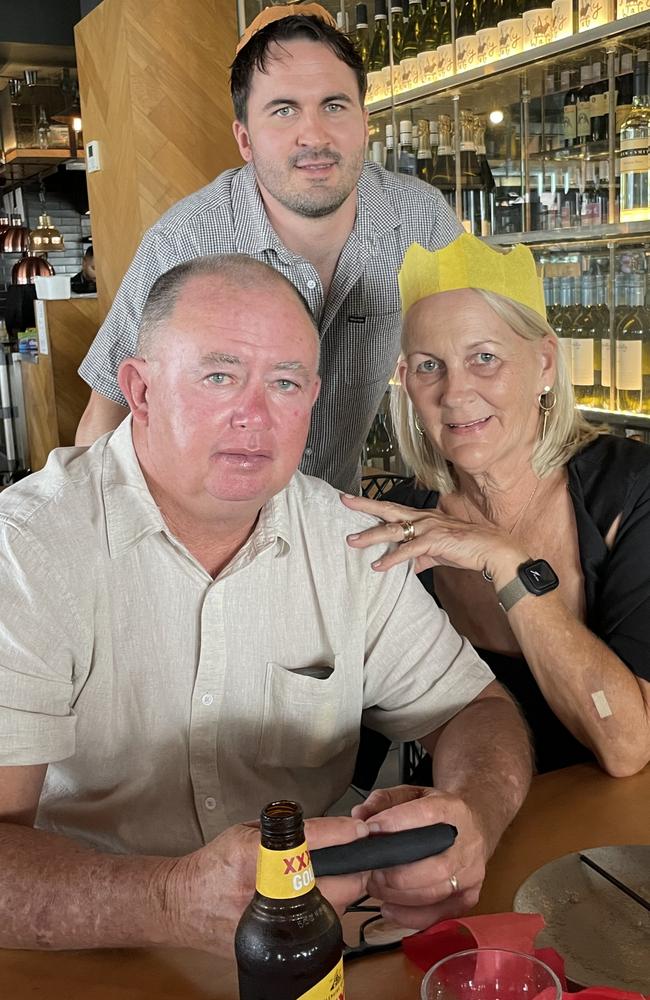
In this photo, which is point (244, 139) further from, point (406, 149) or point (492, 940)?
point (492, 940)

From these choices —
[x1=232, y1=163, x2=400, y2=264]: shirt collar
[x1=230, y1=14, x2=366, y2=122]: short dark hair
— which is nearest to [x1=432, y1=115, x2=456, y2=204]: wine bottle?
[x1=232, y1=163, x2=400, y2=264]: shirt collar

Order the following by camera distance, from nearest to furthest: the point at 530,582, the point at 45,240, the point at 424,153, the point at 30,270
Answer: the point at 530,582, the point at 424,153, the point at 45,240, the point at 30,270

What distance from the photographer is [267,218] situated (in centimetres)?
252

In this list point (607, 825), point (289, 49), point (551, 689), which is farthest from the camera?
point (289, 49)

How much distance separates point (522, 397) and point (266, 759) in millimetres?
860

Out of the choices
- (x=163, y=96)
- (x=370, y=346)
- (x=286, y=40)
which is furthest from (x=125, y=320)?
(x=163, y=96)

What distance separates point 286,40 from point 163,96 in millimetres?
2766

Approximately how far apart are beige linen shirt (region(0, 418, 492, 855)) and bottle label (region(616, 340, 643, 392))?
1.72 m

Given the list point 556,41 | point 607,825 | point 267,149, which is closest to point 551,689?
point 607,825

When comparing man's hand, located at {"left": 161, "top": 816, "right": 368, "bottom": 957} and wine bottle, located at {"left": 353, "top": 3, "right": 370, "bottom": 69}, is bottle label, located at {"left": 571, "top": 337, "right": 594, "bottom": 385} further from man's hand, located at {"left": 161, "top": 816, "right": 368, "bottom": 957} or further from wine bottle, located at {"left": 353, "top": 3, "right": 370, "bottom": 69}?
man's hand, located at {"left": 161, "top": 816, "right": 368, "bottom": 957}

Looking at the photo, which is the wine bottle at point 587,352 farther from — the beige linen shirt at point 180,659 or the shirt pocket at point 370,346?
the beige linen shirt at point 180,659

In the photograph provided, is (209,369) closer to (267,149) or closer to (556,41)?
(267,149)

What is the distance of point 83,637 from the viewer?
139cm

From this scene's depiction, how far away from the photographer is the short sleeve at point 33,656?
1281mm
